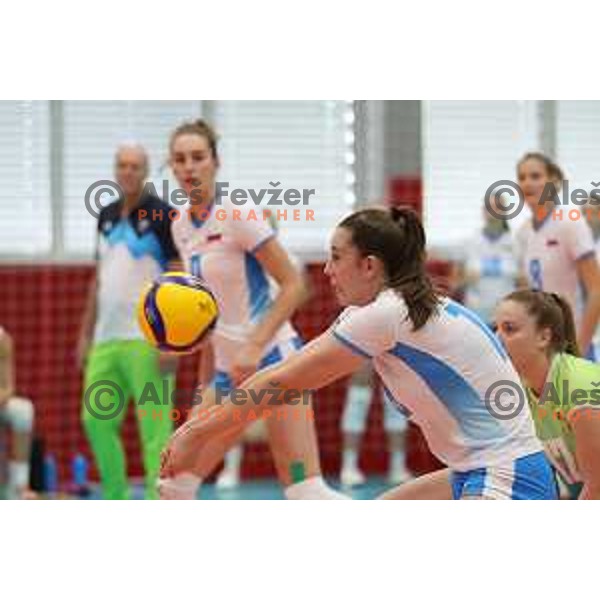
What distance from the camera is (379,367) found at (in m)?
3.32

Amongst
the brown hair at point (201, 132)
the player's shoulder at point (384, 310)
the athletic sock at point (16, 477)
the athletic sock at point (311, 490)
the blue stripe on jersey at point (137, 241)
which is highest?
the brown hair at point (201, 132)

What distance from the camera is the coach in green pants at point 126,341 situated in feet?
17.3

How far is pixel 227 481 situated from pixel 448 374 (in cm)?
374

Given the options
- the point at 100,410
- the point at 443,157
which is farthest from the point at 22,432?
the point at 443,157

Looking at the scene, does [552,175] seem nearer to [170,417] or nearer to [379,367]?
[170,417]

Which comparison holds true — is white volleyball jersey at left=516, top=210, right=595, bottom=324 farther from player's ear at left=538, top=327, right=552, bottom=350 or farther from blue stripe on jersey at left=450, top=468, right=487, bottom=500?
blue stripe on jersey at left=450, top=468, right=487, bottom=500

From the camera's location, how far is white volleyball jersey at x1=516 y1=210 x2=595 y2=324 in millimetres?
5348

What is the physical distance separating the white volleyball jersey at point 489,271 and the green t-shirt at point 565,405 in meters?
2.84

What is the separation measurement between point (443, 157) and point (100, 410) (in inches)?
110

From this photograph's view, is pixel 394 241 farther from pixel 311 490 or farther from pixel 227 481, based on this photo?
pixel 227 481
